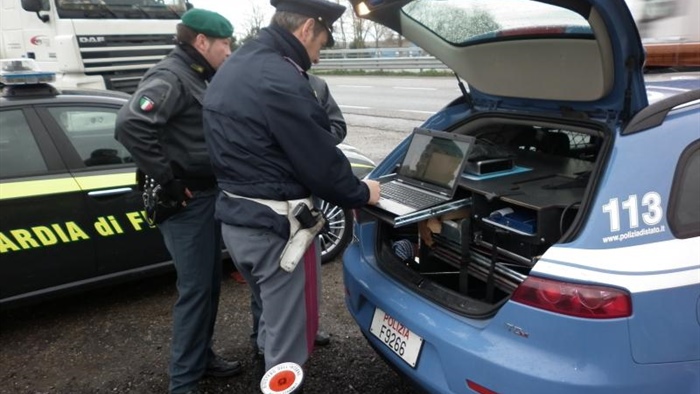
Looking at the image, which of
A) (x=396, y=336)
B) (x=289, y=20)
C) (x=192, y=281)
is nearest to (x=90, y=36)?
(x=192, y=281)

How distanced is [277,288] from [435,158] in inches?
36.2

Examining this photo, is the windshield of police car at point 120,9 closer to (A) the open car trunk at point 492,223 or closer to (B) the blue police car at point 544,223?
(B) the blue police car at point 544,223

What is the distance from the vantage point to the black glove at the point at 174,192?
2.49m

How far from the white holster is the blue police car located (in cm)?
32

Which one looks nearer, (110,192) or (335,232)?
(110,192)

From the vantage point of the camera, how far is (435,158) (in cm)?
258

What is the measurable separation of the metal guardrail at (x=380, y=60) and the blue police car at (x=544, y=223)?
17.6 m

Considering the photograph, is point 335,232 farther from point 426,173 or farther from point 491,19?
point 491,19

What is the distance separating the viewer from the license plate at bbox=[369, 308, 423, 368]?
2.16 m

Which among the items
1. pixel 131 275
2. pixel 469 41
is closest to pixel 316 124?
pixel 469 41

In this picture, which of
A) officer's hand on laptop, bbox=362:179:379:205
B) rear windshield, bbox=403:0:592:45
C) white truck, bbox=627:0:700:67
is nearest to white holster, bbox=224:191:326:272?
officer's hand on laptop, bbox=362:179:379:205

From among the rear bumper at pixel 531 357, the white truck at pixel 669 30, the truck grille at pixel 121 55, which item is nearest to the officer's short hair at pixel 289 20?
the rear bumper at pixel 531 357

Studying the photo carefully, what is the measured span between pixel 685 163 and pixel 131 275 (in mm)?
3064

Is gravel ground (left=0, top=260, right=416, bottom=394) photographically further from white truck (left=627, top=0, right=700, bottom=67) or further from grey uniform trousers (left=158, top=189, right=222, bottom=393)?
white truck (left=627, top=0, right=700, bottom=67)
